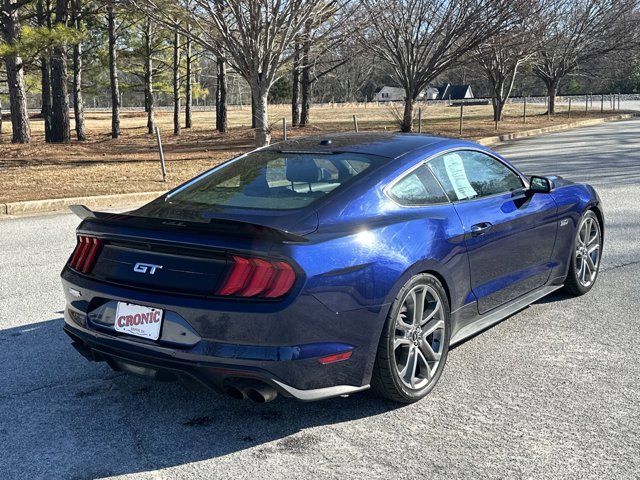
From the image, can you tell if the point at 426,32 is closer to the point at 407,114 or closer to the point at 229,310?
the point at 407,114

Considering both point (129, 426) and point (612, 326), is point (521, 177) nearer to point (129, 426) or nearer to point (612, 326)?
point (612, 326)

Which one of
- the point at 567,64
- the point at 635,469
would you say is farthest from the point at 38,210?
the point at 567,64

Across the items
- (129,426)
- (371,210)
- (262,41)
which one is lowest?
(129,426)

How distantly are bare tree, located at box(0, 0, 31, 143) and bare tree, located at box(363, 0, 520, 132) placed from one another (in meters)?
10.4

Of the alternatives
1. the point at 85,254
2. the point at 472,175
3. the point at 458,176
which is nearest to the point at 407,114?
the point at 472,175

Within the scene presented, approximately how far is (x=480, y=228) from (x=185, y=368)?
2058 mm

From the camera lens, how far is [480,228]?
14.0ft

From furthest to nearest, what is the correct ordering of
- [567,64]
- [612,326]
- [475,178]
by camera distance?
[567,64] < [612,326] < [475,178]

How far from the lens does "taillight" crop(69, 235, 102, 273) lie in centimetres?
371

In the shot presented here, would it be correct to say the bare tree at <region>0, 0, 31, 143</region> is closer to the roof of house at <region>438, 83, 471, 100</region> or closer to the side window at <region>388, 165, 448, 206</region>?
the side window at <region>388, 165, 448, 206</region>

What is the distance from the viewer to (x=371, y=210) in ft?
12.2

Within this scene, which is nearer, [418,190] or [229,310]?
[229,310]

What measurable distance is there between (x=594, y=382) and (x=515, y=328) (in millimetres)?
1044

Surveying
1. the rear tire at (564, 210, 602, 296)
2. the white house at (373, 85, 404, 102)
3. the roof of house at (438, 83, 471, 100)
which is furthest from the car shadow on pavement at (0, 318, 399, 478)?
the white house at (373, 85, 404, 102)
